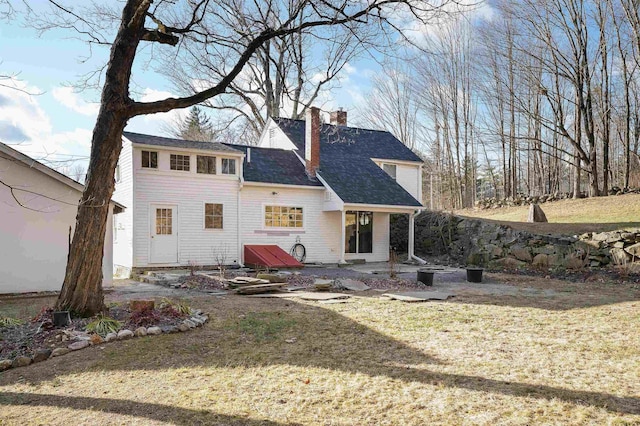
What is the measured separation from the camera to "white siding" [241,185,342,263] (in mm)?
17375

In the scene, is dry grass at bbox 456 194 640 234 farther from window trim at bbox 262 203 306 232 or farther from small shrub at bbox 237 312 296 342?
small shrub at bbox 237 312 296 342

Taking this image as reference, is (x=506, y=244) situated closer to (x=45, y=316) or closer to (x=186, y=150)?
(x=186, y=150)

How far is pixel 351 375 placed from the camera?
4832 mm

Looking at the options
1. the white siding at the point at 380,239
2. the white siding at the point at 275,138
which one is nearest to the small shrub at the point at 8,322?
the white siding at the point at 380,239

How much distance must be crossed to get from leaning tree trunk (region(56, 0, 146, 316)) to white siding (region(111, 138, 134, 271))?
8.19 m

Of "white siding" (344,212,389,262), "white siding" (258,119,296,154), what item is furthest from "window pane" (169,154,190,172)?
"white siding" (344,212,389,262)

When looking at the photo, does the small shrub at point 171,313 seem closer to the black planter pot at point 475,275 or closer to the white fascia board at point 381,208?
the black planter pot at point 475,275

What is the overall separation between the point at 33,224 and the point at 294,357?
27.5 ft

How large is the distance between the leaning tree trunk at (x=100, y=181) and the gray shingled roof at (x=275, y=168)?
31.7ft

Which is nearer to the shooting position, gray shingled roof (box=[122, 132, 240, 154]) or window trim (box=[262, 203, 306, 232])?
gray shingled roof (box=[122, 132, 240, 154])

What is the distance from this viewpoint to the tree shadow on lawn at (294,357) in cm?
434

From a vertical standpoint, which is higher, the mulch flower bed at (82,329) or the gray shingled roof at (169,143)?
the gray shingled roof at (169,143)

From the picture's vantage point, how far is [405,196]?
20.1 metres

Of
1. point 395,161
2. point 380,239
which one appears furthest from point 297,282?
point 395,161
